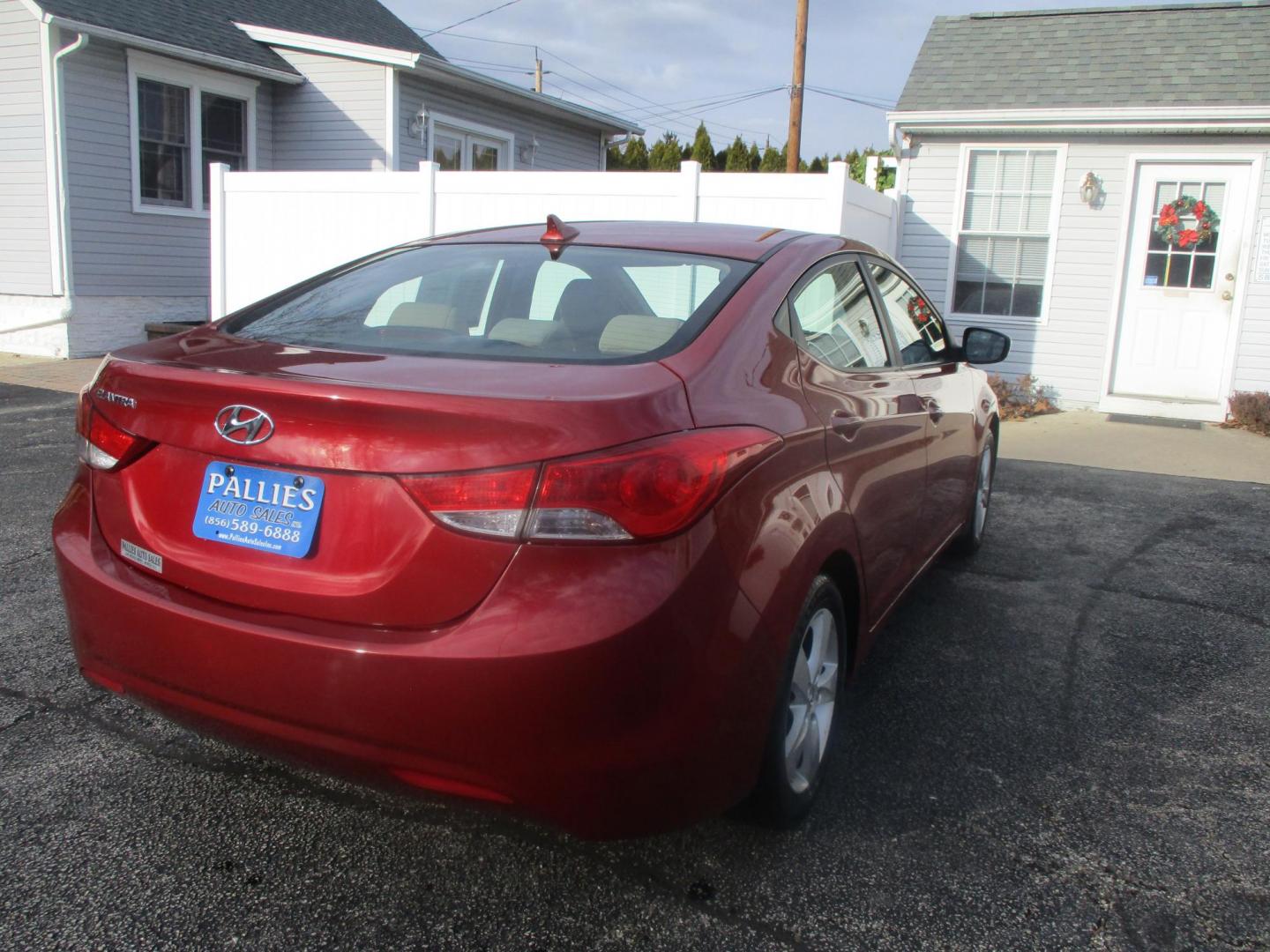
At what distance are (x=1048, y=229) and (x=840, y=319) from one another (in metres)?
8.15

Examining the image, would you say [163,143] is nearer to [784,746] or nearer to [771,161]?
[784,746]

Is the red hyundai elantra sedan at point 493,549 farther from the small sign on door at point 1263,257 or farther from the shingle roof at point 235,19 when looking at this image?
the shingle roof at point 235,19

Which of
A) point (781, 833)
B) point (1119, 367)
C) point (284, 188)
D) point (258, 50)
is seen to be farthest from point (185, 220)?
point (781, 833)

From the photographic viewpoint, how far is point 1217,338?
990cm

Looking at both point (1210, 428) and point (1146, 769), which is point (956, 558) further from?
point (1210, 428)

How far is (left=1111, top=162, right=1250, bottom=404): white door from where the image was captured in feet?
32.0

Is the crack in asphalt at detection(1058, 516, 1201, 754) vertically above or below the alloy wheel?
below

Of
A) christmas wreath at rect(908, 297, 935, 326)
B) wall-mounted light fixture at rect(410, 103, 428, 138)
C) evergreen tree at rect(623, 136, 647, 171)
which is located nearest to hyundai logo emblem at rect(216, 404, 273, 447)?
christmas wreath at rect(908, 297, 935, 326)

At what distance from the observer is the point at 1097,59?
10.6 meters

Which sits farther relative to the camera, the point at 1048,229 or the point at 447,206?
the point at 1048,229

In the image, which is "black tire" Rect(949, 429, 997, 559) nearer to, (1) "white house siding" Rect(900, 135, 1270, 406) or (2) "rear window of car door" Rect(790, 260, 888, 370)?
(2) "rear window of car door" Rect(790, 260, 888, 370)

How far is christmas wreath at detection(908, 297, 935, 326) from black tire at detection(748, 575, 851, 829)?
1663 millimetres

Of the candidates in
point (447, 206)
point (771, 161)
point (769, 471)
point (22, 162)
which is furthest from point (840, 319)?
point (771, 161)

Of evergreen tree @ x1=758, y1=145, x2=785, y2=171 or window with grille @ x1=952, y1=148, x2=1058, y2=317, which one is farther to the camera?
evergreen tree @ x1=758, y1=145, x2=785, y2=171
